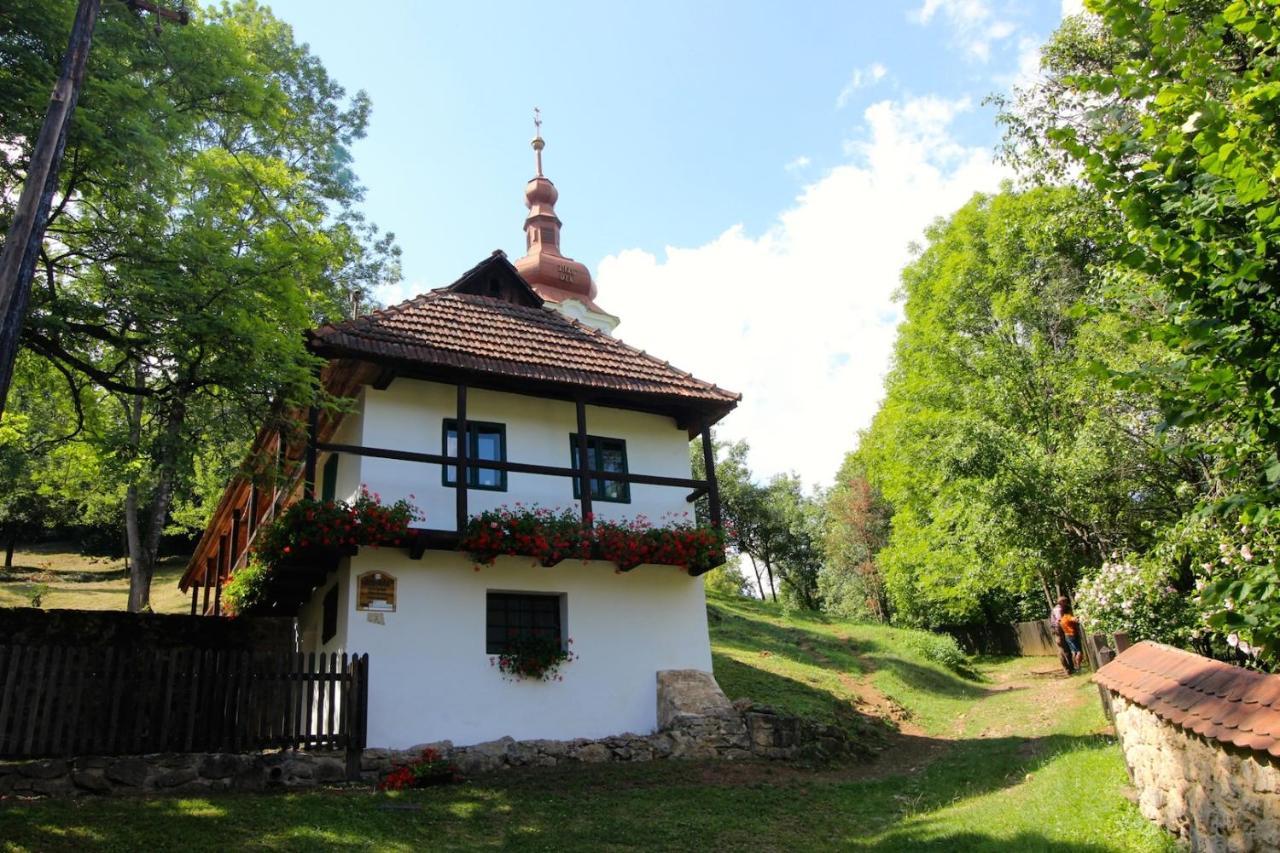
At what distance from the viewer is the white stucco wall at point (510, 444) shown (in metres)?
12.9

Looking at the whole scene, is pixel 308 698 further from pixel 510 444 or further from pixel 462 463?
pixel 510 444

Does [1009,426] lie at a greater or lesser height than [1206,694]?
greater

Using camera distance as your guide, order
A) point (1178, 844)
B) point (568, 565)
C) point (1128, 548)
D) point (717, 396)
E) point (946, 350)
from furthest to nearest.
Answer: point (946, 350) < point (1128, 548) < point (717, 396) < point (568, 565) < point (1178, 844)

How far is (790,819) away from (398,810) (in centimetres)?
431

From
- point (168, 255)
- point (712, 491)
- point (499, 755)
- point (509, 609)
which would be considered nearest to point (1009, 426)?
point (712, 491)

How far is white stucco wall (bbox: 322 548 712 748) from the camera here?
11766 mm

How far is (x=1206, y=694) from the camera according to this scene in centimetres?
587

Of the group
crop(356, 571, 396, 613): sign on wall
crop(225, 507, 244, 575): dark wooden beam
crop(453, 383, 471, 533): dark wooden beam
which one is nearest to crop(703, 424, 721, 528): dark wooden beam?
crop(453, 383, 471, 533): dark wooden beam

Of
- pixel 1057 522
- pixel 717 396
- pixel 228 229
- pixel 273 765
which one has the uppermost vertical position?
pixel 228 229

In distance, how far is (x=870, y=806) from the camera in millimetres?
10352

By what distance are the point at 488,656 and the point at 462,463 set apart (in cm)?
285

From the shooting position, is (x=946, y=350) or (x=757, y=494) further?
(x=757, y=494)

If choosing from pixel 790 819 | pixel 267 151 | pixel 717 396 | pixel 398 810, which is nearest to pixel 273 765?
pixel 398 810

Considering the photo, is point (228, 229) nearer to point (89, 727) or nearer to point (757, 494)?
point (89, 727)
